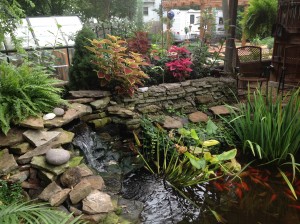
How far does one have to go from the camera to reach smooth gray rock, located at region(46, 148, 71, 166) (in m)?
2.22

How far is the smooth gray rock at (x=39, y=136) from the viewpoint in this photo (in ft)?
7.90

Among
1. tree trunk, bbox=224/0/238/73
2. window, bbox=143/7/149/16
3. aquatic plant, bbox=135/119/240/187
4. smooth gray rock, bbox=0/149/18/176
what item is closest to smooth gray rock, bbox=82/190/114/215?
smooth gray rock, bbox=0/149/18/176

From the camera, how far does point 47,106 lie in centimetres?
283

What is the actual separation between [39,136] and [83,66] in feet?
3.95

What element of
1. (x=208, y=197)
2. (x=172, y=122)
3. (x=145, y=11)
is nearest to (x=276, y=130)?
(x=208, y=197)

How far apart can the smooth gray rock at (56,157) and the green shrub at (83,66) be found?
135 centimetres

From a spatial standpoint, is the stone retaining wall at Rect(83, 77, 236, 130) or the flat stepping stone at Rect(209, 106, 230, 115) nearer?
the stone retaining wall at Rect(83, 77, 236, 130)

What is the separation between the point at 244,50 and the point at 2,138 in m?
4.19

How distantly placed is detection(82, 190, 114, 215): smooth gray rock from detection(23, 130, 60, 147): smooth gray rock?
711 millimetres

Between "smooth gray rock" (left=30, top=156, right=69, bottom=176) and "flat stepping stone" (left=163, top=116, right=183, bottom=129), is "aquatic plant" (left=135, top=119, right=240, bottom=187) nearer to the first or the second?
"flat stepping stone" (left=163, top=116, right=183, bottom=129)

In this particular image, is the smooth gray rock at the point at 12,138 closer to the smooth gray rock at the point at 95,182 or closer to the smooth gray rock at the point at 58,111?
the smooth gray rock at the point at 58,111

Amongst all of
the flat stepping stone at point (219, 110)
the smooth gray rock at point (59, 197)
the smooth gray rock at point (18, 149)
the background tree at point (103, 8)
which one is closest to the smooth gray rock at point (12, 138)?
the smooth gray rock at point (18, 149)

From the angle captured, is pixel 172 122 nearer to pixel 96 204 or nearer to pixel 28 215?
pixel 96 204

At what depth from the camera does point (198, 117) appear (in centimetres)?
377
